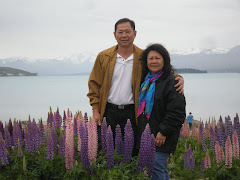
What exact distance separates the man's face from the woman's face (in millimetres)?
622

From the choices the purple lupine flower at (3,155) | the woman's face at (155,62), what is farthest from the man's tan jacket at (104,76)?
the purple lupine flower at (3,155)

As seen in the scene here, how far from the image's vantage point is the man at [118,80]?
5.01 metres

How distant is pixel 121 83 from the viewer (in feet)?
16.8

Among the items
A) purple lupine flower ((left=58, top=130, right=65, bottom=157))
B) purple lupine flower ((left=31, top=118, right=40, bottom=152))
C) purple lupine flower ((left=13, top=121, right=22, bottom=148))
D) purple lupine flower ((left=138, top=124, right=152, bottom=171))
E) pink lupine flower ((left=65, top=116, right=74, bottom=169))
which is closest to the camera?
purple lupine flower ((left=138, top=124, right=152, bottom=171))

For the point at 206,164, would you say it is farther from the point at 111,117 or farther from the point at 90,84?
the point at 90,84

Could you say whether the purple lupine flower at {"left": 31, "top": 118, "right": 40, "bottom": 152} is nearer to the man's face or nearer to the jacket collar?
the jacket collar

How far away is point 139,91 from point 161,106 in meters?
0.65

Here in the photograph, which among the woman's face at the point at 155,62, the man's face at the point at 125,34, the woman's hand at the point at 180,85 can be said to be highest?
the man's face at the point at 125,34

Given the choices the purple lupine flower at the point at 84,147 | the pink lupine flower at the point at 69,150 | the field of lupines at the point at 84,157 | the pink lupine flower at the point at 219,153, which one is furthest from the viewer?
the pink lupine flower at the point at 219,153

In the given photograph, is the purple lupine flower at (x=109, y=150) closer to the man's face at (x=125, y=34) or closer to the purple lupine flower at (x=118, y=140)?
the purple lupine flower at (x=118, y=140)

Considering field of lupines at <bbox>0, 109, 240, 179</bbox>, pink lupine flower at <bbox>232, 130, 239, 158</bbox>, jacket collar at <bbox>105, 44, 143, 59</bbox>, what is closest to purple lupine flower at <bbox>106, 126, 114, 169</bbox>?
field of lupines at <bbox>0, 109, 240, 179</bbox>

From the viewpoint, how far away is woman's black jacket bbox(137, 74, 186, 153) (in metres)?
4.24

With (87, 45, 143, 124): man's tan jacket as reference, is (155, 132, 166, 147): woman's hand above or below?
below

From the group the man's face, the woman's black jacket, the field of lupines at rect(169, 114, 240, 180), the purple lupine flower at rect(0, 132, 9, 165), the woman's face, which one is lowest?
the field of lupines at rect(169, 114, 240, 180)
